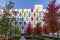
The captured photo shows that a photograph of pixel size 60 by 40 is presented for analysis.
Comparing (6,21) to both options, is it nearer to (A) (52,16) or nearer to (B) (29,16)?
(A) (52,16)

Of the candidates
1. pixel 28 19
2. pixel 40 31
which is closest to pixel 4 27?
pixel 40 31

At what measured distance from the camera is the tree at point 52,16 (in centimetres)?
2527

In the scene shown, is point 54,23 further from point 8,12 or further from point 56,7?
point 8,12

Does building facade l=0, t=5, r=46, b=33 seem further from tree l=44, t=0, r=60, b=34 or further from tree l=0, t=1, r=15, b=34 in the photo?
tree l=0, t=1, r=15, b=34

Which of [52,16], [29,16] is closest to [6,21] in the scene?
[52,16]

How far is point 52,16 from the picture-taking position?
25859 mm

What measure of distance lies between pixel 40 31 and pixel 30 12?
36595 millimetres

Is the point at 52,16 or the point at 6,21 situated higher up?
the point at 52,16

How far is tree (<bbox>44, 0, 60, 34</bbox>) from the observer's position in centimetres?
2527

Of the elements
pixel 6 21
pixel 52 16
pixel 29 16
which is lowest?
pixel 6 21

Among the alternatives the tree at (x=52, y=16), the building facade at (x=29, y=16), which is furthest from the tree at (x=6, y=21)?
the building facade at (x=29, y=16)

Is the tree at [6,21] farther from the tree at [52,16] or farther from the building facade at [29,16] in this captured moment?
the building facade at [29,16]

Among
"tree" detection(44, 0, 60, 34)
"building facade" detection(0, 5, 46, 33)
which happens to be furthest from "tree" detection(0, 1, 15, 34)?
"building facade" detection(0, 5, 46, 33)

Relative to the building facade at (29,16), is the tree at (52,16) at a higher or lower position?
A: lower
